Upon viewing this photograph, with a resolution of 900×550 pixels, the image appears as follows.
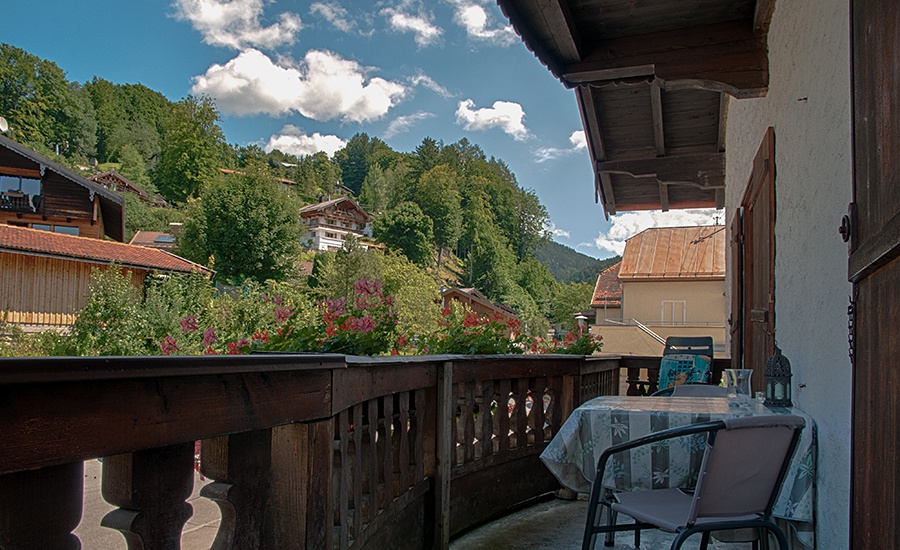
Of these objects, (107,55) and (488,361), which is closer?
(488,361)

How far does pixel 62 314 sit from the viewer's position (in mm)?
23312

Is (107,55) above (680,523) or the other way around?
above

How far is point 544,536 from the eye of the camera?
10.2ft

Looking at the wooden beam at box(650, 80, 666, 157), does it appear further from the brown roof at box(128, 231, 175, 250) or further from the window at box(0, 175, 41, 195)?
the brown roof at box(128, 231, 175, 250)

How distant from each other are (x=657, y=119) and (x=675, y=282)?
951 inches

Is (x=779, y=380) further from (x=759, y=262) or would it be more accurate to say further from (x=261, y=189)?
(x=261, y=189)

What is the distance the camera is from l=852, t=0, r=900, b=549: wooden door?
4.05ft

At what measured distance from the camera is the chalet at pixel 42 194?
26.1m

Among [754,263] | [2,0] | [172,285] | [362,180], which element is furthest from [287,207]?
[2,0]

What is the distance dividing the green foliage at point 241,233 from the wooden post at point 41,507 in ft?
137

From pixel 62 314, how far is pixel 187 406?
26038 mm

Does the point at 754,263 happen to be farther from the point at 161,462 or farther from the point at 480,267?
the point at 480,267

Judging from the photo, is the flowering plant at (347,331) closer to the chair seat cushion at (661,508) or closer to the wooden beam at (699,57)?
the chair seat cushion at (661,508)

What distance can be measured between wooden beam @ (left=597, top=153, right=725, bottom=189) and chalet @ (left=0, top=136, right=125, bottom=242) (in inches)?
1034
